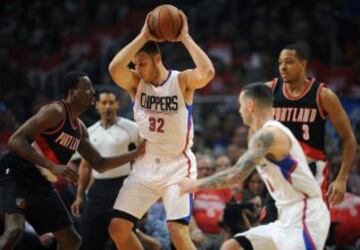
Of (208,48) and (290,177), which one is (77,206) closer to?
(290,177)

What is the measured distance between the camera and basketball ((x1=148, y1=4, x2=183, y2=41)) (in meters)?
6.91

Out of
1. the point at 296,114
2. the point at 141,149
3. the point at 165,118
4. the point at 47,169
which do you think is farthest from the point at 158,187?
the point at 296,114

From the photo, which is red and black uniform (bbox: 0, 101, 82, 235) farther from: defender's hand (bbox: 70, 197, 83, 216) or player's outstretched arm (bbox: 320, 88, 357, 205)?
player's outstretched arm (bbox: 320, 88, 357, 205)

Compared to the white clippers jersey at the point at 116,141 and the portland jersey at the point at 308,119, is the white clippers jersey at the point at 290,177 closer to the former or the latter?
the portland jersey at the point at 308,119

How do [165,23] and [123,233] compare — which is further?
[165,23]

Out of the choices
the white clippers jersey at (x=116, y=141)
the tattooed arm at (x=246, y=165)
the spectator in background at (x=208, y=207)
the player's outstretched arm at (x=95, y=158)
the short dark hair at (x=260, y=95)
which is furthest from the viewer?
the spectator in background at (x=208, y=207)

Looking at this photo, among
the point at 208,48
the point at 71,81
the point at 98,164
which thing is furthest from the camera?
the point at 208,48

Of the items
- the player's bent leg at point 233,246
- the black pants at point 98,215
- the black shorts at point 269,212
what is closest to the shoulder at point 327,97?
the black shorts at point 269,212

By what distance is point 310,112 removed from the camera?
23.1 feet

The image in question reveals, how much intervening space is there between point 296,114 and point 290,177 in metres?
1.46

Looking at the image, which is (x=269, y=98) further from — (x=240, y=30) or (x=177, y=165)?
(x=240, y=30)

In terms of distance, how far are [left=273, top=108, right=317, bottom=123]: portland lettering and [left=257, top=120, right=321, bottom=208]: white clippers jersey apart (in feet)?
4.16

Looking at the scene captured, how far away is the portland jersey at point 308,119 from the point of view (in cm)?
703

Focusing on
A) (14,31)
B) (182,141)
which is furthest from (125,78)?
(14,31)
